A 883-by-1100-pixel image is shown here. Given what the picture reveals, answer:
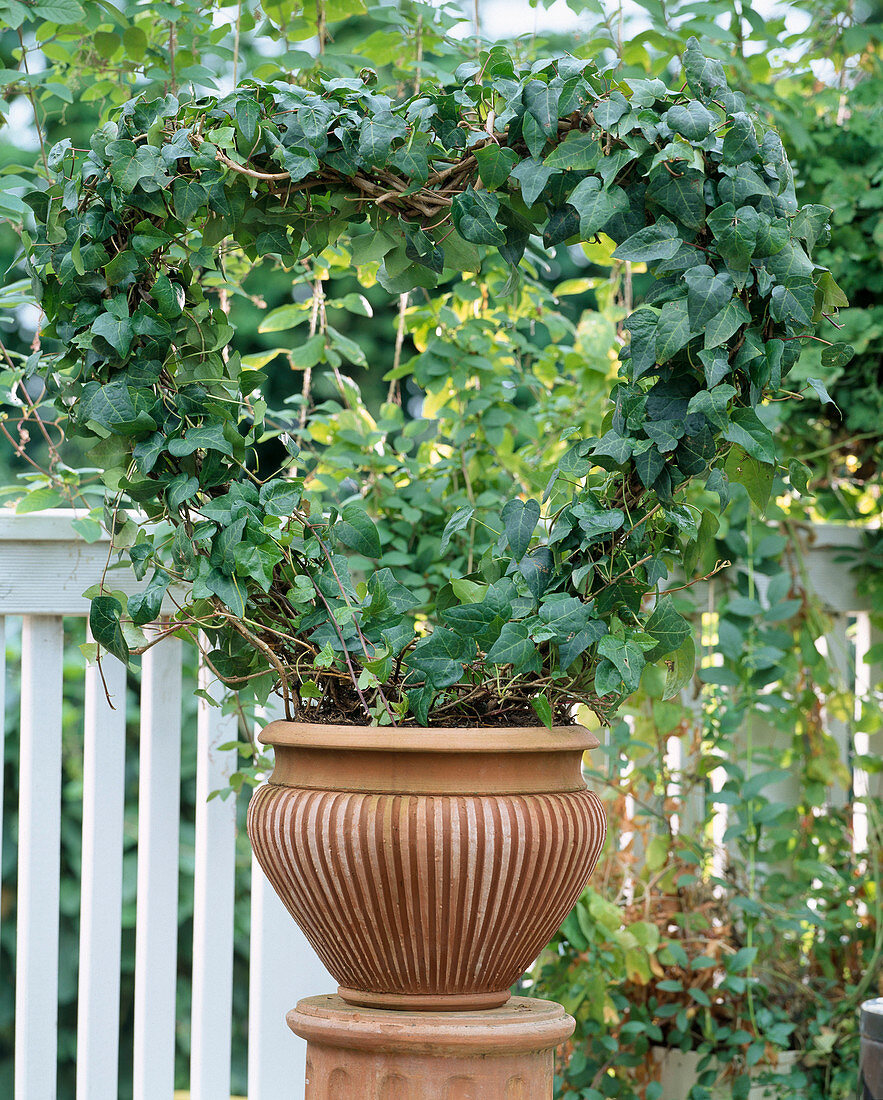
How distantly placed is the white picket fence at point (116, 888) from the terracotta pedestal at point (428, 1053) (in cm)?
51

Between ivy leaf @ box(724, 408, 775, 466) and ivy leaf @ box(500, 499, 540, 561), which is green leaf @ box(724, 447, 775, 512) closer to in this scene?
ivy leaf @ box(724, 408, 775, 466)

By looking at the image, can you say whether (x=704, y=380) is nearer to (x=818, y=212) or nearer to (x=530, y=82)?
(x=818, y=212)

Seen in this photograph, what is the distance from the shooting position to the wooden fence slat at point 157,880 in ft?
4.58

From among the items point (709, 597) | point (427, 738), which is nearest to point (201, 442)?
point (427, 738)

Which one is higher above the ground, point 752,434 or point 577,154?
point 577,154

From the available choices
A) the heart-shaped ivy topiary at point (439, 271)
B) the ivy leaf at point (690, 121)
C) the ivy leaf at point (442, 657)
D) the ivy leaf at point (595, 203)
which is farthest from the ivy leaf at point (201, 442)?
the ivy leaf at point (690, 121)

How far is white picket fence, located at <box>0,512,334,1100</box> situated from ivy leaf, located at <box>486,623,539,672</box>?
0.63 metres

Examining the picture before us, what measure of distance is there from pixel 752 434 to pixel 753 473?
0.18 ft

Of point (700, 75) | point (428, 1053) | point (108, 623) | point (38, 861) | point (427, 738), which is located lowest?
point (428, 1053)

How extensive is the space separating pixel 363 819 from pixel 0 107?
3.06ft

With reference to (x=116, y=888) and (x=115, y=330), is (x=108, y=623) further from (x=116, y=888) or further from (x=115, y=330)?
(x=116, y=888)

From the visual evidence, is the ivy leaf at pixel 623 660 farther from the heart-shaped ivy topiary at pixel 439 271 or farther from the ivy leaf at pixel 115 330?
the ivy leaf at pixel 115 330

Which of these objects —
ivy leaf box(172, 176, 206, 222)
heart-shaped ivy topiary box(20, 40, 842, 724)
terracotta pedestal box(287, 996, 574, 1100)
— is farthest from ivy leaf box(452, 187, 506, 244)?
terracotta pedestal box(287, 996, 574, 1100)

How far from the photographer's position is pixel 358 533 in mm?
1049
